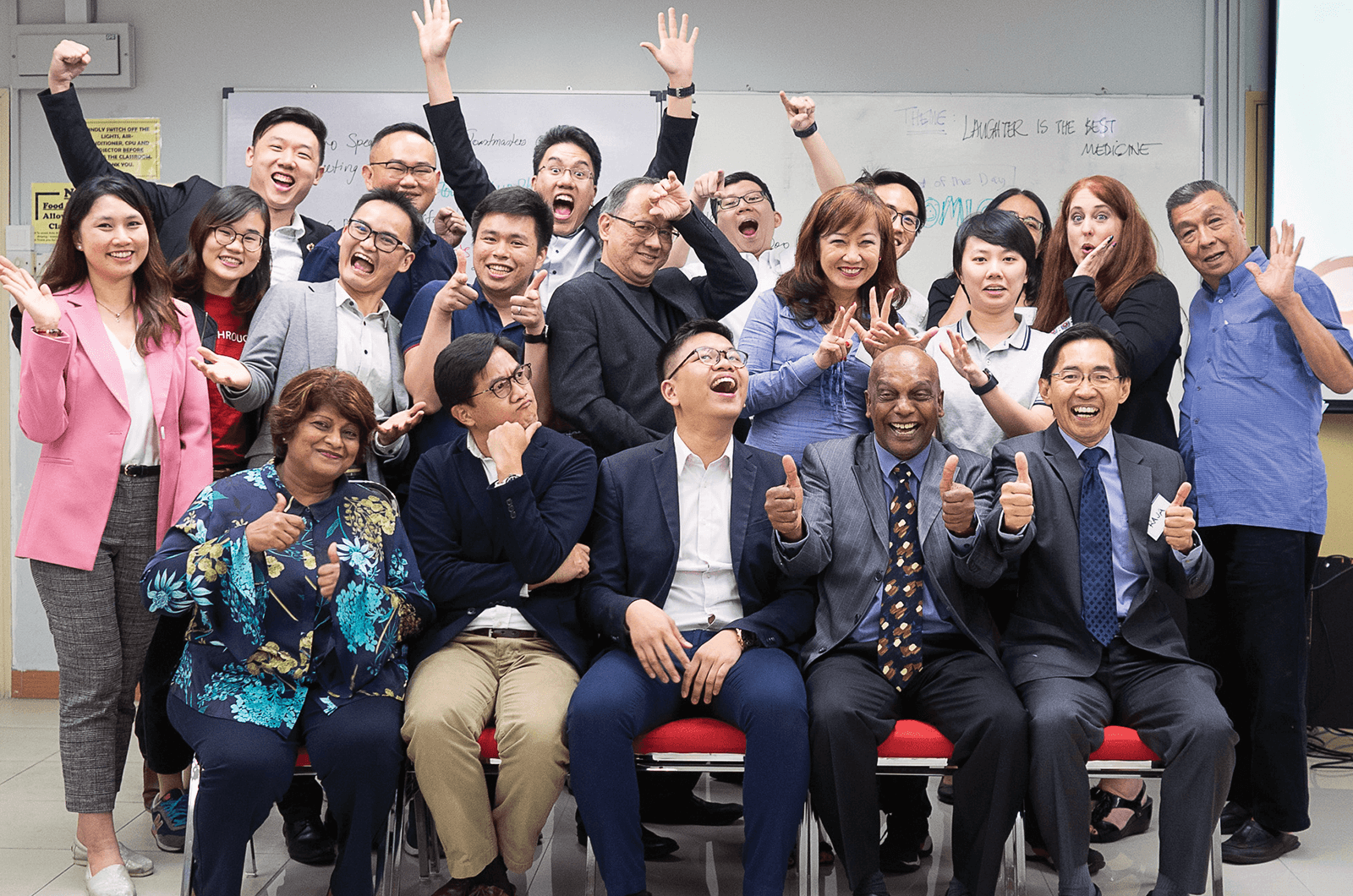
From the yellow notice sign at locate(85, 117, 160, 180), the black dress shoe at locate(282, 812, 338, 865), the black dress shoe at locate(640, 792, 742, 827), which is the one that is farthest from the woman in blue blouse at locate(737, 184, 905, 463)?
the yellow notice sign at locate(85, 117, 160, 180)

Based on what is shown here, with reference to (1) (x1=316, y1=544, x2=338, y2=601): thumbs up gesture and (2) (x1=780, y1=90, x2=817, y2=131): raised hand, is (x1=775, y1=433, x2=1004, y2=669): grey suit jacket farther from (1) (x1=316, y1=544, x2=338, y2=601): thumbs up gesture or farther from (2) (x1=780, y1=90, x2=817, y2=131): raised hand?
(2) (x1=780, y1=90, x2=817, y2=131): raised hand

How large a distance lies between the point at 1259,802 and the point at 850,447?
60.4 inches

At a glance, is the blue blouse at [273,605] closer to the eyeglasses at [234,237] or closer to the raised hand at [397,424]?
the raised hand at [397,424]

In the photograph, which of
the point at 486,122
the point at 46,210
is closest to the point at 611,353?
the point at 486,122

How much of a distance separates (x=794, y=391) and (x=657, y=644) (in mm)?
782

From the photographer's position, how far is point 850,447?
278 centimetres

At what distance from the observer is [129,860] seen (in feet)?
9.41

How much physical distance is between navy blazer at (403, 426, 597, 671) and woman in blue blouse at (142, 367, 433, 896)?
8 centimetres

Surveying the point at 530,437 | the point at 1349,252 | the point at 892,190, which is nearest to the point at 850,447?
the point at 530,437

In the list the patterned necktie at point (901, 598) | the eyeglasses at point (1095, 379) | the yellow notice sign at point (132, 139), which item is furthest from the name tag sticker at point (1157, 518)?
the yellow notice sign at point (132, 139)

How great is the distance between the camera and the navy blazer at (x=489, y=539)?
2.64 m

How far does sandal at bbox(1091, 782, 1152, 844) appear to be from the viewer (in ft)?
10.2

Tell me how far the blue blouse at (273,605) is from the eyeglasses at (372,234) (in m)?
0.71

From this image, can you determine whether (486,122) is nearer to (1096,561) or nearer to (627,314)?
(627,314)
